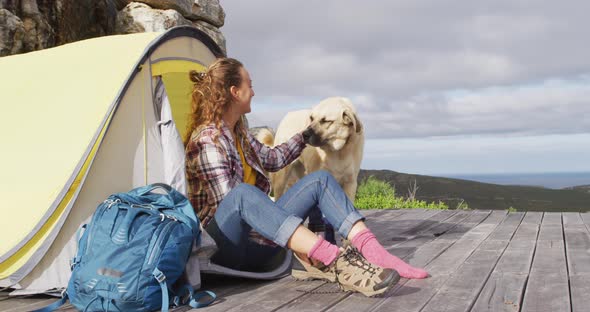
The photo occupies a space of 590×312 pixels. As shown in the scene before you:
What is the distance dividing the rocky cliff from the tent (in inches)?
174

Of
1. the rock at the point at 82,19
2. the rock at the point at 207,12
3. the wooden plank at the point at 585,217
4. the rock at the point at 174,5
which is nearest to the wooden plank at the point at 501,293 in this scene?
the wooden plank at the point at 585,217

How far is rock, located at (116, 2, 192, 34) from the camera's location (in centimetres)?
1128

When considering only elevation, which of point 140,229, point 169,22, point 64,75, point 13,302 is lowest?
point 13,302

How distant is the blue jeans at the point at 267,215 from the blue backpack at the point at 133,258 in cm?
22

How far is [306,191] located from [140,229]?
0.90 meters

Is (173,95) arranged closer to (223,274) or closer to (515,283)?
(223,274)

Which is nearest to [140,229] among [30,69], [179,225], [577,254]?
[179,225]

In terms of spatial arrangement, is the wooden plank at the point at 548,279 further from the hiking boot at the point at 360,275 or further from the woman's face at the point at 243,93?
the woman's face at the point at 243,93

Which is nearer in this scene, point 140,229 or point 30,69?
point 140,229

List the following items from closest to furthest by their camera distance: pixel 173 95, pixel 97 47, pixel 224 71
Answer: pixel 224 71
pixel 97 47
pixel 173 95

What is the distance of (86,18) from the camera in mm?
9617

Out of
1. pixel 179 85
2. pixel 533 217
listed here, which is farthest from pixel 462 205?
pixel 179 85

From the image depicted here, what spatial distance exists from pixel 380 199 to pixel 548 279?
611 cm

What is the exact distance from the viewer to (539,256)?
384cm
